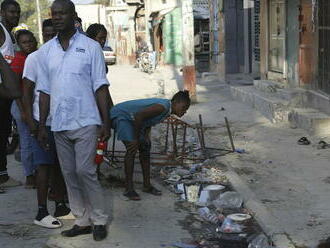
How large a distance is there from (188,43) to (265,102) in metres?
2.95

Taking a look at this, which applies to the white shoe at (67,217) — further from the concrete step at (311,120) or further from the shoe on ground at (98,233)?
the concrete step at (311,120)

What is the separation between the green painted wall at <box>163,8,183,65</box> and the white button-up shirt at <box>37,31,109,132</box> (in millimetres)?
24037

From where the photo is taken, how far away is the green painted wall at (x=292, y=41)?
1088cm

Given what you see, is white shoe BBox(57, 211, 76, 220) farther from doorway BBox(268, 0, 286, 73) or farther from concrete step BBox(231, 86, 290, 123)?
doorway BBox(268, 0, 286, 73)

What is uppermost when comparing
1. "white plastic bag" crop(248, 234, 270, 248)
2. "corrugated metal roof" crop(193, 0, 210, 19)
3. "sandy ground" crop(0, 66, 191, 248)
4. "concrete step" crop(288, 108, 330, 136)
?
"corrugated metal roof" crop(193, 0, 210, 19)

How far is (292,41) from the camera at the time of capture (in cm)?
1121

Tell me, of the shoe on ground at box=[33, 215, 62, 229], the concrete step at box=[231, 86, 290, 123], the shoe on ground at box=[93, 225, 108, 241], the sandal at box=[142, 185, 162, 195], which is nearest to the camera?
the shoe on ground at box=[93, 225, 108, 241]

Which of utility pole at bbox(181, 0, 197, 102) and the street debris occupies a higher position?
utility pole at bbox(181, 0, 197, 102)

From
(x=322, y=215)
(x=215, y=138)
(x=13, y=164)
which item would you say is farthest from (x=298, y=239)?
(x=215, y=138)

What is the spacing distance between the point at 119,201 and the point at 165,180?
1.04 m

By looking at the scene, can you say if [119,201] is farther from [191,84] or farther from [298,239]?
[191,84]

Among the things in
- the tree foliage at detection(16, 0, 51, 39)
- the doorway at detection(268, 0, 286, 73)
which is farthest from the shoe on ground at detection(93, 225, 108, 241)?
the tree foliage at detection(16, 0, 51, 39)

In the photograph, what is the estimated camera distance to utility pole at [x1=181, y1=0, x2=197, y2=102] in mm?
12688

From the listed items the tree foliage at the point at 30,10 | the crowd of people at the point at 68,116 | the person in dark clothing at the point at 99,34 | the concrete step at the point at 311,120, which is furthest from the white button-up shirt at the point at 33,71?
the tree foliage at the point at 30,10
